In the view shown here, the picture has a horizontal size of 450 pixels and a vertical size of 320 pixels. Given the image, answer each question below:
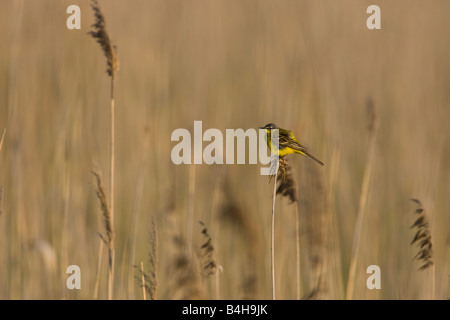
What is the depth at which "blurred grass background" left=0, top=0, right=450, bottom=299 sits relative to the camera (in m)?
2.81

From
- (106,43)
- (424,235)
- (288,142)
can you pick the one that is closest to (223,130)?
(288,142)

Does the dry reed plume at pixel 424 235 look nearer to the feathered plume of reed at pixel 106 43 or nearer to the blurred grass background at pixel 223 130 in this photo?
the blurred grass background at pixel 223 130

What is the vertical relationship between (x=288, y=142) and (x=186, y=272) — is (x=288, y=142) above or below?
above

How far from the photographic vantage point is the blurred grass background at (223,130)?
9.23 ft

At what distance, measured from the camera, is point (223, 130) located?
3.61 m

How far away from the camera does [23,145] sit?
323 centimetres

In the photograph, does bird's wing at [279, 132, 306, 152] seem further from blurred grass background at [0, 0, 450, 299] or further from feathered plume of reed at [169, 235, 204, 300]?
feathered plume of reed at [169, 235, 204, 300]

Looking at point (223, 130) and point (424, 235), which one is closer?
point (424, 235)

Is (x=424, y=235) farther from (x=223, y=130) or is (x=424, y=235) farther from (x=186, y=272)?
(x=223, y=130)

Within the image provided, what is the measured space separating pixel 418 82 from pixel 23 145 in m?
2.49

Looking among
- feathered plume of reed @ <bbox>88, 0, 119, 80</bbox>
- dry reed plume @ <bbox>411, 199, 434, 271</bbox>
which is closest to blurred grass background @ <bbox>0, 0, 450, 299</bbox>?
dry reed plume @ <bbox>411, 199, 434, 271</bbox>

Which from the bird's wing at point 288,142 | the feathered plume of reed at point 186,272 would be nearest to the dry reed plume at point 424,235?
the bird's wing at point 288,142
